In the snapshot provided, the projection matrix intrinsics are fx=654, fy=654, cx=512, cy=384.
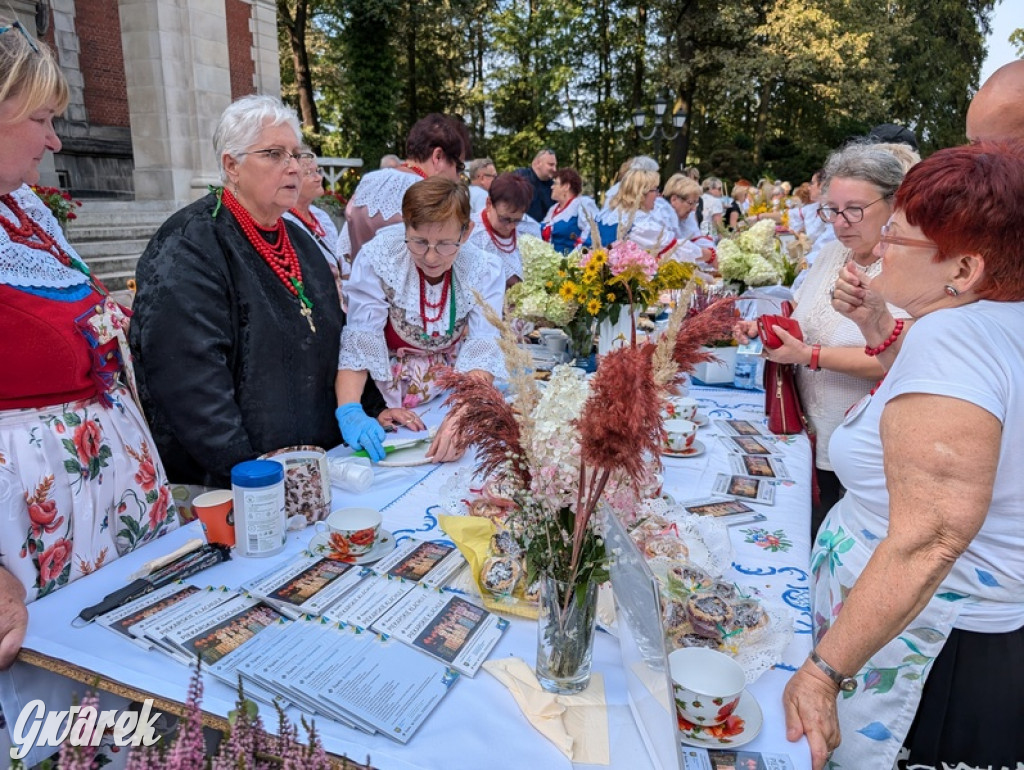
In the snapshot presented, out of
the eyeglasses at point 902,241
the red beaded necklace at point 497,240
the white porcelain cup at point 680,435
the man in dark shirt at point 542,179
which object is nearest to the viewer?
the eyeglasses at point 902,241

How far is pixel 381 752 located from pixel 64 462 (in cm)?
114

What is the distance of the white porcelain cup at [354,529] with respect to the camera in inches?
60.8

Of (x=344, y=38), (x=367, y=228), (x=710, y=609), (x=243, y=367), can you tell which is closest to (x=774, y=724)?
(x=710, y=609)

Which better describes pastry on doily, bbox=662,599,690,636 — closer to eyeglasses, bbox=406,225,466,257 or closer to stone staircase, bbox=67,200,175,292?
eyeglasses, bbox=406,225,466,257

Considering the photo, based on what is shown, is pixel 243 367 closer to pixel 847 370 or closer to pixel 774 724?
pixel 774 724

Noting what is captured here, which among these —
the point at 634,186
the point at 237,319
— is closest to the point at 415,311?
the point at 237,319

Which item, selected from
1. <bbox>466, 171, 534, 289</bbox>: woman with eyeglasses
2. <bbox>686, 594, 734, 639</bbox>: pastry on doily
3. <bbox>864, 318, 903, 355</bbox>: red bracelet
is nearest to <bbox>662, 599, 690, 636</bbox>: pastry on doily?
<bbox>686, 594, 734, 639</bbox>: pastry on doily

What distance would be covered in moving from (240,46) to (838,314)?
11978 mm

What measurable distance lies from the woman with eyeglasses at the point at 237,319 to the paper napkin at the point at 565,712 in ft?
3.71

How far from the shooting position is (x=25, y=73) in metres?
1.49

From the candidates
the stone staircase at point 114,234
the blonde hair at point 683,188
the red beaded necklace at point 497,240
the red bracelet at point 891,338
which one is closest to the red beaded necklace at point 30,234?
the red bracelet at point 891,338

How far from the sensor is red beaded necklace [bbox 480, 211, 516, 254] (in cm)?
503

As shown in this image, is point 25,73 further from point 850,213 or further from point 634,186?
point 634,186

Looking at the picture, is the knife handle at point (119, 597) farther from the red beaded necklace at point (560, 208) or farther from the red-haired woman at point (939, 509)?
the red beaded necklace at point (560, 208)
